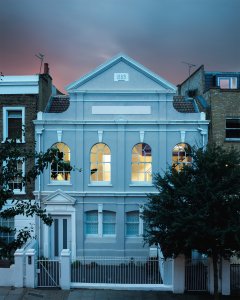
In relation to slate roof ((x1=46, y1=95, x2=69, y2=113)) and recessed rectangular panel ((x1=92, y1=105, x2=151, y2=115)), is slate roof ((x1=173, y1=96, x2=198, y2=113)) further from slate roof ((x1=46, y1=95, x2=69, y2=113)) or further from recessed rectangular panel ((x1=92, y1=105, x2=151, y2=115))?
slate roof ((x1=46, y1=95, x2=69, y2=113))

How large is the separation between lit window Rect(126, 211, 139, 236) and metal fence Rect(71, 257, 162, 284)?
179cm

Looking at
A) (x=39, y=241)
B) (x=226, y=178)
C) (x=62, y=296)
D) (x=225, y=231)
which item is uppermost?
(x=226, y=178)

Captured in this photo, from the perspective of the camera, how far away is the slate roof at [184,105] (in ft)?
73.9

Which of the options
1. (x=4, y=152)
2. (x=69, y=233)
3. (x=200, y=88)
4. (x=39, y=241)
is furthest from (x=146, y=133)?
(x=4, y=152)

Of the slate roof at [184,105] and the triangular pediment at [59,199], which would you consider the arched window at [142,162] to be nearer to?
the slate roof at [184,105]

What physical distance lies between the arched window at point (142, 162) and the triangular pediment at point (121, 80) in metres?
3.27

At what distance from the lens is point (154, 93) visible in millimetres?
21109

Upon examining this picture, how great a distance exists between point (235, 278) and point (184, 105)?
1012 centimetres

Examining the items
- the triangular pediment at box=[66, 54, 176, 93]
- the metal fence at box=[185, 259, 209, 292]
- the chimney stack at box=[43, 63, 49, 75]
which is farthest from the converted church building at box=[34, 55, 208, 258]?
the metal fence at box=[185, 259, 209, 292]

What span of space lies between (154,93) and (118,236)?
26.3 ft

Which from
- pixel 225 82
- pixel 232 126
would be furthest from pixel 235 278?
pixel 225 82

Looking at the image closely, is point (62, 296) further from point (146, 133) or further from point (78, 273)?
point (146, 133)

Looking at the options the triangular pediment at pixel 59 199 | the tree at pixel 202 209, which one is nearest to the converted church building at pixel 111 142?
the triangular pediment at pixel 59 199

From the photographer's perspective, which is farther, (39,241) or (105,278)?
(39,241)
